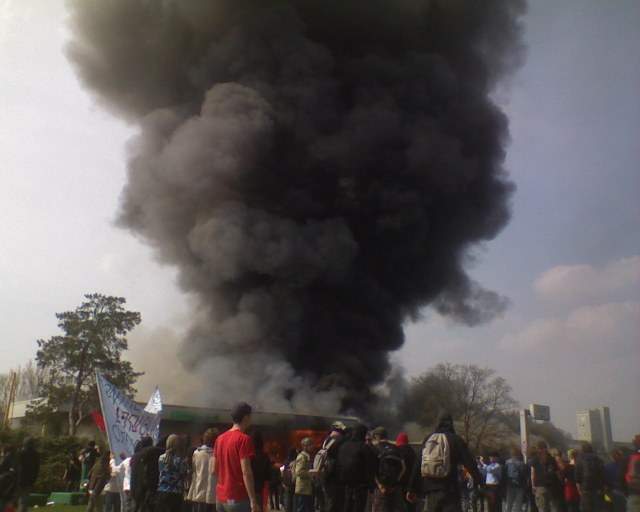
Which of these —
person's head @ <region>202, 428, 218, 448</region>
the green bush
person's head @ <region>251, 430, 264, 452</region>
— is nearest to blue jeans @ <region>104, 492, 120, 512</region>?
person's head @ <region>202, 428, 218, 448</region>

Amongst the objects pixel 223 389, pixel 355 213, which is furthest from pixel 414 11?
pixel 223 389

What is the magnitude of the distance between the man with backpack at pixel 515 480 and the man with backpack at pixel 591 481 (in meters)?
1.46

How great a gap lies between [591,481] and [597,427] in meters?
4.88

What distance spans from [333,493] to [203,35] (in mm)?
28491

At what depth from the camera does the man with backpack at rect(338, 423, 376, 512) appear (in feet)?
18.6

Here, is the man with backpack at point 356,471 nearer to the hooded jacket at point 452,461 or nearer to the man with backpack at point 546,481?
the hooded jacket at point 452,461

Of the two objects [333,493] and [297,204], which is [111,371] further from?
[333,493]

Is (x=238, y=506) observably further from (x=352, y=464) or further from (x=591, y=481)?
(x=591, y=481)

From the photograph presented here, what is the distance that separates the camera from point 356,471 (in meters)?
5.67

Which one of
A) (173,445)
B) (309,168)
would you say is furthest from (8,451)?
(309,168)

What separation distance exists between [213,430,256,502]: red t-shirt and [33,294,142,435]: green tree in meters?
28.1

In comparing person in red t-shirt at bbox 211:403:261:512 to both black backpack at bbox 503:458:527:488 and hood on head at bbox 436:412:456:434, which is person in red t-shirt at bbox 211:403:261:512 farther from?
black backpack at bbox 503:458:527:488

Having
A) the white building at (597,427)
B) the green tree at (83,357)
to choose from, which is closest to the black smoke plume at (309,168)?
the green tree at (83,357)

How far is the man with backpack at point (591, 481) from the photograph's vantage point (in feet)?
26.1
